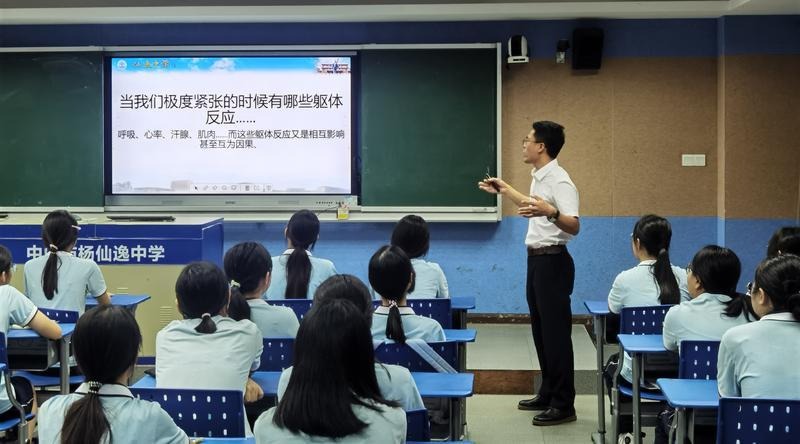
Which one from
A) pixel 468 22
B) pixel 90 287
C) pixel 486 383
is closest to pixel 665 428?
pixel 486 383

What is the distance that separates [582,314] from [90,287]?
391cm

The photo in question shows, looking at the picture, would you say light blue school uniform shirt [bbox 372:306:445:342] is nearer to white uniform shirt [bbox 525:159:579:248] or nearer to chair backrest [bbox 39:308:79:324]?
white uniform shirt [bbox 525:159:579:248]

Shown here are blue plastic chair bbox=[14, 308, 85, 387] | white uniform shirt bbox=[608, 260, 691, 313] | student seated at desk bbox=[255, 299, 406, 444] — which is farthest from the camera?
blue plastic chair bbox=[14, 308, 85, 387]

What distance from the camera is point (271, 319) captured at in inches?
138

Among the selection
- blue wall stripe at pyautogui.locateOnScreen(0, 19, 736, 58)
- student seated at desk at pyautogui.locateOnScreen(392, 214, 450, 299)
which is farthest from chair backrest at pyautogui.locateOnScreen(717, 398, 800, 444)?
blue wall stripe at pyautogui.locateOnScreen(0, 19, 736, 58)

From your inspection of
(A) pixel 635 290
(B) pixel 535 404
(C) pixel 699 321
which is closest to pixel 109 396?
(C) pixel 699 321

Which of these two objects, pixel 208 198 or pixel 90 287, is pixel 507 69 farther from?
pixel 90 287

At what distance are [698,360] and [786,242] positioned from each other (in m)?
0.95

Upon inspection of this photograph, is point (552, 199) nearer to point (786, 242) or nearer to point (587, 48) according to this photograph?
point (786, 242)

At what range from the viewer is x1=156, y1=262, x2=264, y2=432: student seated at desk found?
284cm

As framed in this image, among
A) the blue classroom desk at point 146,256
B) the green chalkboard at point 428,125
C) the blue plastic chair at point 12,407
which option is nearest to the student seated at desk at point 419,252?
the blue plastic chair at point 12,407

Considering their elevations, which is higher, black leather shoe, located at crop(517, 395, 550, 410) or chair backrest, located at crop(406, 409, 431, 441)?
chair backrest, located at crop(406, 409, 431, 441)

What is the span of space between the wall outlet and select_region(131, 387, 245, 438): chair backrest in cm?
526

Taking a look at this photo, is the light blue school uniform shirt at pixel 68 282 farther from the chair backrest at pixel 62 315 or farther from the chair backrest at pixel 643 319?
the chair backrest at pixel 643 319
